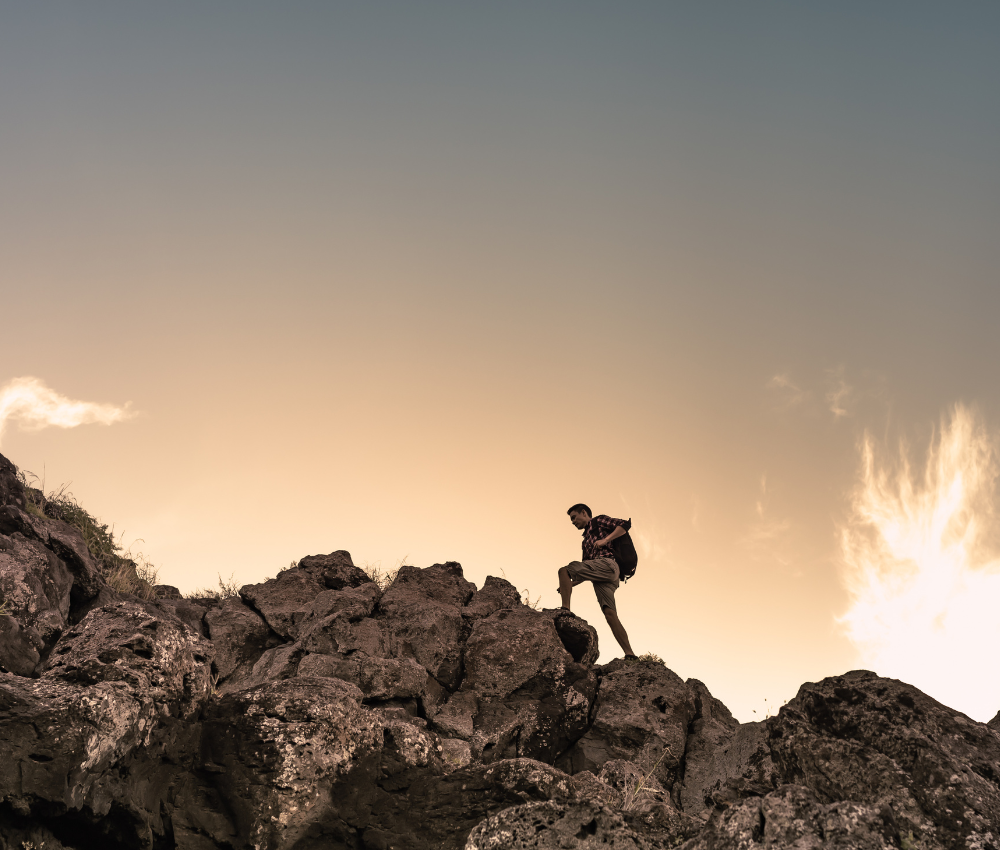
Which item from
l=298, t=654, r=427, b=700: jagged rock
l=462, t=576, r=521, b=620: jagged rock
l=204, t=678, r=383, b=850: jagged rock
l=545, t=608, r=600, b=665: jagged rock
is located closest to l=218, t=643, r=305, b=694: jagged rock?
l=298, t=654, r=427, b=700: jagged rock

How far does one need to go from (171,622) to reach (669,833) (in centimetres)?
519

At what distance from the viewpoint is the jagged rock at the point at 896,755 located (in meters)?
4.93

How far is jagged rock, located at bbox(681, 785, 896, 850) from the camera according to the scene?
14.7 ft

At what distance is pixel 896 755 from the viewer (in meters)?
5.69

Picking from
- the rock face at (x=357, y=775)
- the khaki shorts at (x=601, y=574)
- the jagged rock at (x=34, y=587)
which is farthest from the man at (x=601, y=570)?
the jagged rock at (x=34, y=587)

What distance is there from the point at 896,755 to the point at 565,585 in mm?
10400

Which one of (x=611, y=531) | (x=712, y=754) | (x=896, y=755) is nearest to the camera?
(x=896, y=755)

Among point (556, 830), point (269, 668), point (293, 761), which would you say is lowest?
point (293, 761)

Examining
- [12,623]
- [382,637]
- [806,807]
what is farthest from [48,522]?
[806,807]

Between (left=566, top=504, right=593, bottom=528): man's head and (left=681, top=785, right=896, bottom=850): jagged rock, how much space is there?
12201 mm

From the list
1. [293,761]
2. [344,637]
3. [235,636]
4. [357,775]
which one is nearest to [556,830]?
[357,775]

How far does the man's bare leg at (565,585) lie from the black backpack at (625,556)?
117 cm

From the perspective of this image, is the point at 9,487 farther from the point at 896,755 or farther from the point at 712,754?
the point at 896,755

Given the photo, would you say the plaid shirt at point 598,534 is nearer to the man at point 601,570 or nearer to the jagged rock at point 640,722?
the man at point 601,570
